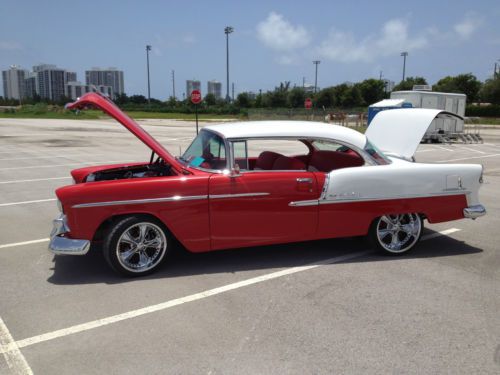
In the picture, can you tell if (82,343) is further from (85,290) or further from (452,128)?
(452,128)

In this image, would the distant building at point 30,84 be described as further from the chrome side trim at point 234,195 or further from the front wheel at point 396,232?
the front wheel at point 396,232

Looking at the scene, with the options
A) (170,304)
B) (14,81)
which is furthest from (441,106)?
(14,81)

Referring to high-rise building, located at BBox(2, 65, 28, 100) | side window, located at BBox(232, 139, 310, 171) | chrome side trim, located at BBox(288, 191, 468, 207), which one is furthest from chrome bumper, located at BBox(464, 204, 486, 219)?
high-rise building, located at BBox(2, 65, 28, 100)

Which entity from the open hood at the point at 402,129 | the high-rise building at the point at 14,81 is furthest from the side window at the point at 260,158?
the high-rise building at the point at 14,81

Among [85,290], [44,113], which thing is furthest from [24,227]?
[44,113]

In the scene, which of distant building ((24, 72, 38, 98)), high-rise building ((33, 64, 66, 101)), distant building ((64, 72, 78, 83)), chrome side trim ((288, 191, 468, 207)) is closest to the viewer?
chrome side trim ((288, 191, 468, 207))

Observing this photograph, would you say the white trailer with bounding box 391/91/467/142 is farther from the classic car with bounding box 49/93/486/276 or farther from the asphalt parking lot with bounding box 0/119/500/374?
the classic car with bounding box 49/93/486/276

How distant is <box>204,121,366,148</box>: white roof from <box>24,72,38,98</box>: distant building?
140 meters

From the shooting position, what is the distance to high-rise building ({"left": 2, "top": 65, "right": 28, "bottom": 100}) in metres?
142

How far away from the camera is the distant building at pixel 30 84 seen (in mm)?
129875

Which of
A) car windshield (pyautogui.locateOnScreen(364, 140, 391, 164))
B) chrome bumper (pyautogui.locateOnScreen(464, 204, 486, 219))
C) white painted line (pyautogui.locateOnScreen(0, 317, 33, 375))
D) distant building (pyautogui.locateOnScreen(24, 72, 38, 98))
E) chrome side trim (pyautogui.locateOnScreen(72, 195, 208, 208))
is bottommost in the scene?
white painted line (pyautogui.locateOnScreen(0, 317, 33, 375))

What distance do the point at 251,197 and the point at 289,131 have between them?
904 millimetres

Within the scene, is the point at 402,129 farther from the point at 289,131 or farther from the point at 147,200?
the point at 147,200

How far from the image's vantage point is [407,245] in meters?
5.07
